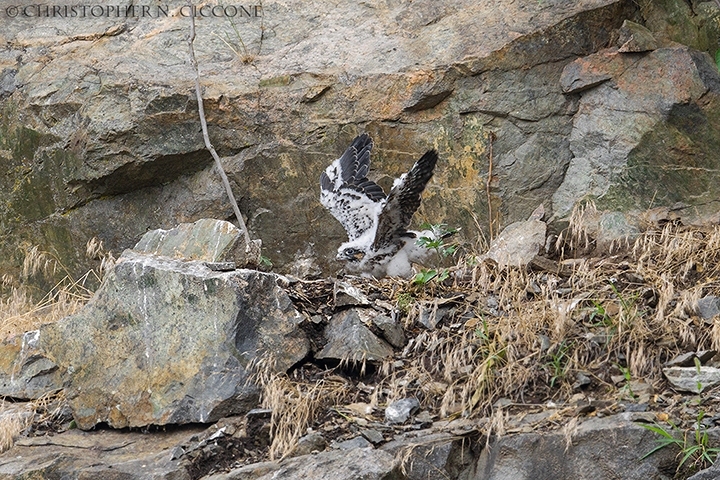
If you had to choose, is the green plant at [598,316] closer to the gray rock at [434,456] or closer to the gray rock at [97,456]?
the gray rock at [434,456]

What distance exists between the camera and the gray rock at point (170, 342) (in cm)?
471

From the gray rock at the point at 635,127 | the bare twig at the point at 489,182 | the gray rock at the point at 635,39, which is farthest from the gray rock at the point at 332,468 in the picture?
the gray rock at the point at 635,39

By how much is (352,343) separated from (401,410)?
20.9 inches

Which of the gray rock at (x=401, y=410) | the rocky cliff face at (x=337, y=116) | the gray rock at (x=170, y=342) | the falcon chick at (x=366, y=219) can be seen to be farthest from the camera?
the rocky cliff face at (x=337, y=116)

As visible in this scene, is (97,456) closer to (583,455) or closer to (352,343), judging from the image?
(352,343)

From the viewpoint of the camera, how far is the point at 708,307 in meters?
4.75

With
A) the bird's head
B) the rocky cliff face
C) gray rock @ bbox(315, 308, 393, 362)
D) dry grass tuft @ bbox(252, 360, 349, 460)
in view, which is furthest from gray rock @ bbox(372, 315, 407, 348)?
the bird's head

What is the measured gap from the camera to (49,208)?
704cm

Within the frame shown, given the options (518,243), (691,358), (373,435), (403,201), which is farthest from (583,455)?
(403,201)

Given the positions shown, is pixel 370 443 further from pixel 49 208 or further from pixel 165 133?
pixel 49 208

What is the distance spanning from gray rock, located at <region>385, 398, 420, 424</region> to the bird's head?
69.3 inches

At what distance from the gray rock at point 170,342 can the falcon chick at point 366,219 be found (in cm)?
127

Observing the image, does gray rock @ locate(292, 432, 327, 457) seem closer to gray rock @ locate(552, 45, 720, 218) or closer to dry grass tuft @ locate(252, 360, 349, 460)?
dry grass tuft @ locate(252, 360, 349, 460)

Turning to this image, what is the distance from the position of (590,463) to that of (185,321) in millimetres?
2120
